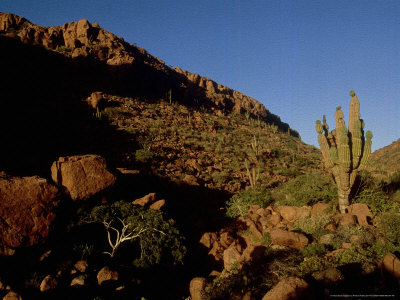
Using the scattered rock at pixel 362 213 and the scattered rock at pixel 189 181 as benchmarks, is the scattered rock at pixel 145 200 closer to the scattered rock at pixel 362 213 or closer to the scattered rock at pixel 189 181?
the scattered rock at pixel 189 181

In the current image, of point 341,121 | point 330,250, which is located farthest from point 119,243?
point 341,121

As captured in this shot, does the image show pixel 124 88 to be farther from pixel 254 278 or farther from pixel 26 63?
pixel 254 278

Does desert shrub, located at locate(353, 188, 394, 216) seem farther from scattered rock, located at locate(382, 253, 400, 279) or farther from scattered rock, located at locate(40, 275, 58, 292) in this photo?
scattered rock, located at locate(40, 275, 58, 292)

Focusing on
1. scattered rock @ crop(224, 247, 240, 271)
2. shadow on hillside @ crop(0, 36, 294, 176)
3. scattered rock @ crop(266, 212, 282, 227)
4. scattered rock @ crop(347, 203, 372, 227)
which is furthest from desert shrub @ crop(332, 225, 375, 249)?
shadow on hillside @ crop(0, 36, 294, 176)

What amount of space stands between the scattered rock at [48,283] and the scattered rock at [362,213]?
9953 millimetres

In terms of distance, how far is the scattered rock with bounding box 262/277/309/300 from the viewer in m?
3.91

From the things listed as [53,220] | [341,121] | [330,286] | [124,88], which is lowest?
[330,286]

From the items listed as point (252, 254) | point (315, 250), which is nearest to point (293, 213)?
point (315, 250)

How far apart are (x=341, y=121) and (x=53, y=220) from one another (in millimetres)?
11644

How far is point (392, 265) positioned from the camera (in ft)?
14.3

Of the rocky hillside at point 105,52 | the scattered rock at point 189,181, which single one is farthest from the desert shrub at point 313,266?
the rocky hillside at point 105,52

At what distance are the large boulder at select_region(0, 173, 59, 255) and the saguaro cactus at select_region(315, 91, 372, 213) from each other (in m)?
11.1

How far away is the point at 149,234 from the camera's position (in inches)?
308

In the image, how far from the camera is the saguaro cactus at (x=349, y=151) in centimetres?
822
